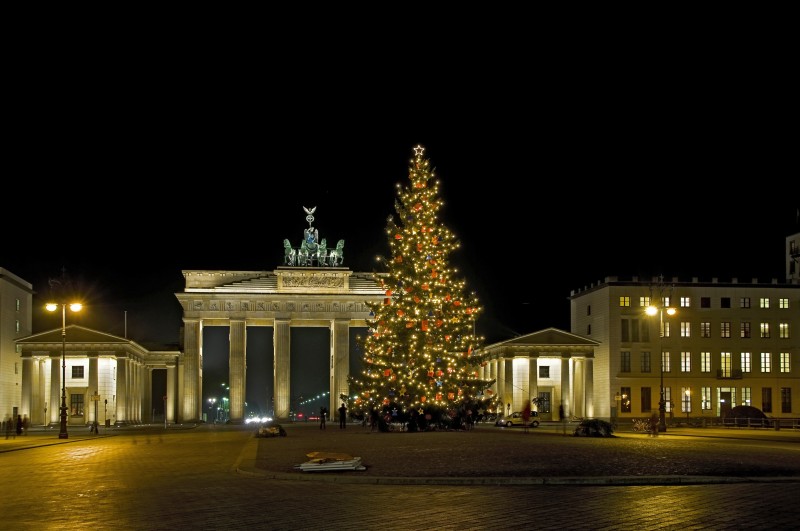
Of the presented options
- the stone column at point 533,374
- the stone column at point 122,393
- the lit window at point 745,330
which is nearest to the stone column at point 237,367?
the stone column at point 122,393

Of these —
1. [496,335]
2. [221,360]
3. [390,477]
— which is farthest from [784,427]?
[221,360]

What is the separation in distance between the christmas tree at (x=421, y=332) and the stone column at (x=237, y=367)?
45.5 metres

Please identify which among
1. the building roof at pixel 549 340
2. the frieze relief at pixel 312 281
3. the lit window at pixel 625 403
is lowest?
the lit window at pixel 625 403

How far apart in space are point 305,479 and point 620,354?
7229 cm

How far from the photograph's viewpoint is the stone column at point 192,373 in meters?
96.4

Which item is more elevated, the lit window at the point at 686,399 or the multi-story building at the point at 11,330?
the multi-story building at the point at 11,330

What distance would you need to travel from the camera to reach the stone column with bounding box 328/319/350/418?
320 feet

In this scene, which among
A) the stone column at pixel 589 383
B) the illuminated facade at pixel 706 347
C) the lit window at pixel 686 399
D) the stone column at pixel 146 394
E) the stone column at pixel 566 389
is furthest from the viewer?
the stone column at pixel 146 394

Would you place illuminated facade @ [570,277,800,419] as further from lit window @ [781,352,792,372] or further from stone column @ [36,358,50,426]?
stone column @ [36,358,50,426]

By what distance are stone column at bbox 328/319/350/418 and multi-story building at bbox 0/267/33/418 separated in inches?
1162

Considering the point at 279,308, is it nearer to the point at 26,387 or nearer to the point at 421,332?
the point at 26,387

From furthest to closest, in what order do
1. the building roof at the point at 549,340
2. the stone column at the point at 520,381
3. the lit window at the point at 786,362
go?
the stone column at the point at 520,381, the building roof at the point at 549,340, the lit window at the point at 786,362

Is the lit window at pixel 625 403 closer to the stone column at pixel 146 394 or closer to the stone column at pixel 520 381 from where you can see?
the stone column at pixel 520 381

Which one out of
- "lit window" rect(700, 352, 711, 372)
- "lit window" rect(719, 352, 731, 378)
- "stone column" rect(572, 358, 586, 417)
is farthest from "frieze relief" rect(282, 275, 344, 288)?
"lit window" rect(719, 352, 731, 378)
